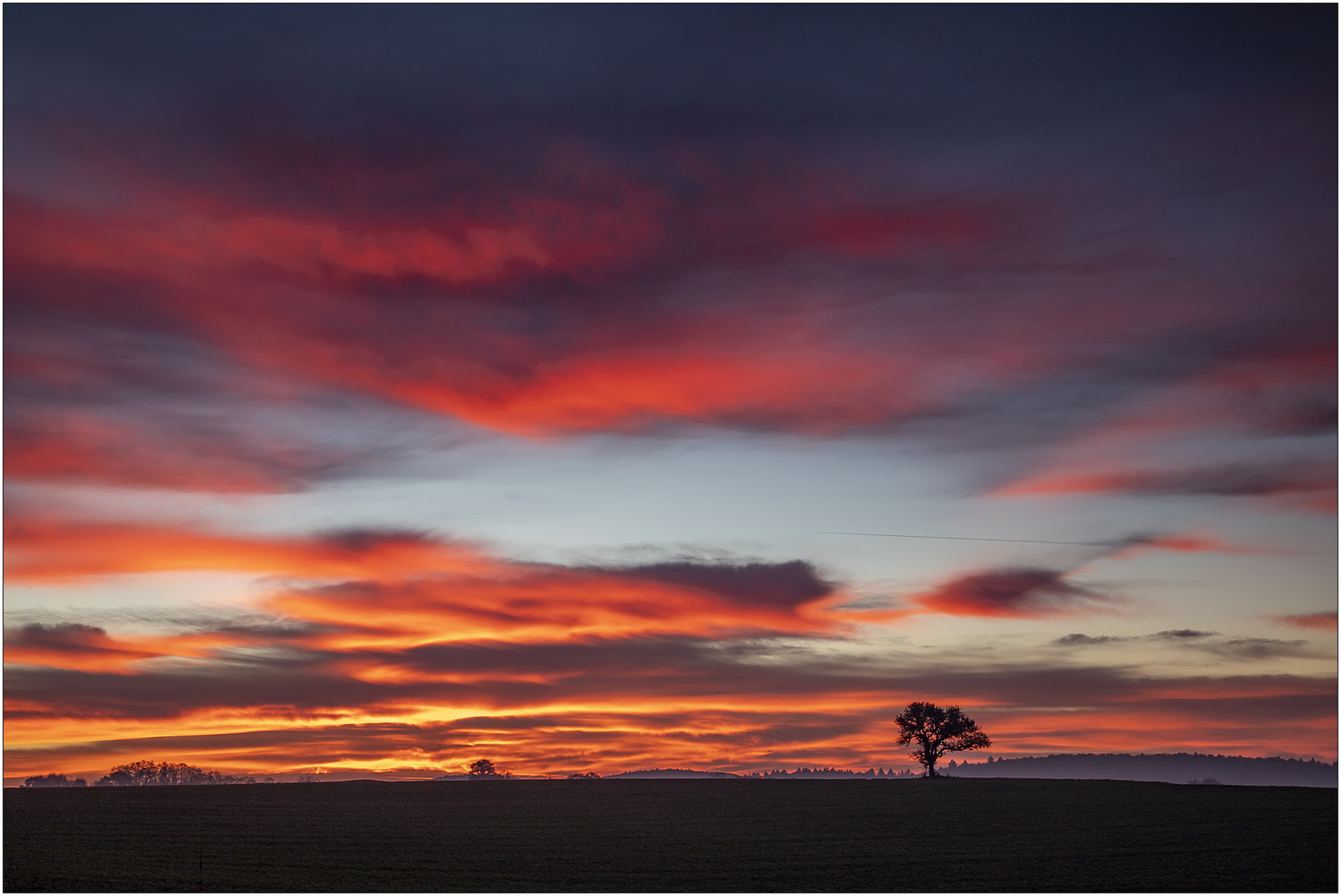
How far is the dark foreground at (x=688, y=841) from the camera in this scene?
173ft

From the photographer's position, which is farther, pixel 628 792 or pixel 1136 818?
pixel 628 792

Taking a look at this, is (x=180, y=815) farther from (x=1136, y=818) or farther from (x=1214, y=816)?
(x=1214, y=816)

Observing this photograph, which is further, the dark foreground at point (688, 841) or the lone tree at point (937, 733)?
the lone tree at point (937, 733)

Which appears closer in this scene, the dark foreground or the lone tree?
the dark foreground

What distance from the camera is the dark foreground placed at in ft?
173

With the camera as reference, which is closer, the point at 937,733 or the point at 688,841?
the point at 688,841

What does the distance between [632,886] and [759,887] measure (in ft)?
20.8

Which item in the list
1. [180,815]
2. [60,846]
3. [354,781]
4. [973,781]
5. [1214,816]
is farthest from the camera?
[354,781]

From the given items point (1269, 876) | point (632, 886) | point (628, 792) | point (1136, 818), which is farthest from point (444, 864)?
point (628, 792)

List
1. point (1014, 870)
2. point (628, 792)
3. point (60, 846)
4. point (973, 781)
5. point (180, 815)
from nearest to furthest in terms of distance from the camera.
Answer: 1. point (1014, 870)
2. point (60, 846)
3. point (180, 815)
4. point (628, 792)
5. point (973, 781)

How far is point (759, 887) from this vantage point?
51.7 meters

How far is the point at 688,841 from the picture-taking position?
6825cm

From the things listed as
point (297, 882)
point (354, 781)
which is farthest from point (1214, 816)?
point (354, 781)

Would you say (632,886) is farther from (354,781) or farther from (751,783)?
(354,781)
